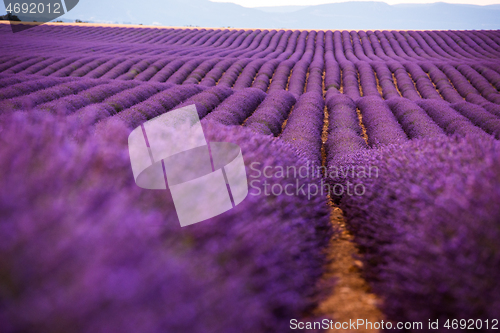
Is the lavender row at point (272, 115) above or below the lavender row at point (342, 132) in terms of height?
above

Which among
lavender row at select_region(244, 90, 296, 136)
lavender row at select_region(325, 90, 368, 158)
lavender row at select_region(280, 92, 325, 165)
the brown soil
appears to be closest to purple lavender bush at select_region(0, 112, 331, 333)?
the brown soil

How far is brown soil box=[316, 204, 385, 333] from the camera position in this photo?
212cm

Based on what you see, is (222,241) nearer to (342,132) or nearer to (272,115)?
(342,132)

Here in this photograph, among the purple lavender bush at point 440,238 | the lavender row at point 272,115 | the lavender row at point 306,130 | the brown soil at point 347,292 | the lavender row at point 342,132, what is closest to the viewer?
the purple lavender bush at point 440,238

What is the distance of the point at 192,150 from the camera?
209 centimetres

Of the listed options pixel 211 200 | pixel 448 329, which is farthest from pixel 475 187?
pixel 211 200

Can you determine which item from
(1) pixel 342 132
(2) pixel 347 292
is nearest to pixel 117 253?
(2) pixel 347 292

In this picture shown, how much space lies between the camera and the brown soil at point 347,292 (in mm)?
2119

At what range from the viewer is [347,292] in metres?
2.40

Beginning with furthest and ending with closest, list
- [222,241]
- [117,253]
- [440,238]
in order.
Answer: [440,238]
[222,241]
[117,253]

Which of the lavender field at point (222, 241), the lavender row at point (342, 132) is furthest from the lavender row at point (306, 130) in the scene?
the lavender field at point (222, 241)

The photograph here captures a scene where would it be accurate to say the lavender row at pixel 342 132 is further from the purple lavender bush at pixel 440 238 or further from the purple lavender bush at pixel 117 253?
the purple lavender bush at pixel 117 253

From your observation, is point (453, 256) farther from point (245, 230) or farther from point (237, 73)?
point (237, 73)

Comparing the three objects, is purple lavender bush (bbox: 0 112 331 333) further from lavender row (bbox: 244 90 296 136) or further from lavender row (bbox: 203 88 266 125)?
lavender row (bbox: 203 88 266 125)
